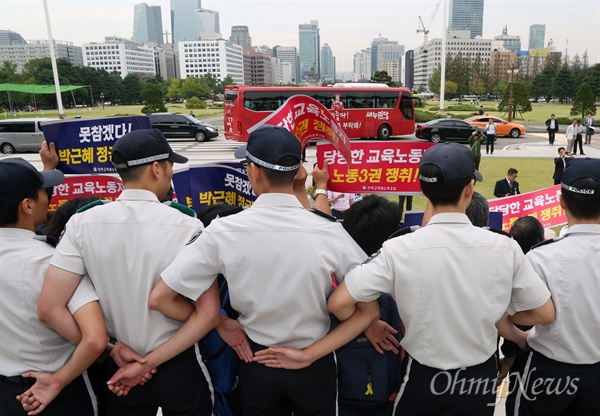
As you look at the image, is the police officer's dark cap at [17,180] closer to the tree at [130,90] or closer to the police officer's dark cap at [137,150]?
the police officer's dark cap at [137,150]

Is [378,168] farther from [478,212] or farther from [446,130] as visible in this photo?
[446,130]

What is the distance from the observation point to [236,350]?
198 centimetres

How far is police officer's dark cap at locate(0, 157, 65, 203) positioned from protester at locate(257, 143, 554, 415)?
1.29 metres

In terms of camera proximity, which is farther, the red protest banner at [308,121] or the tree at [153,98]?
the tree at [153,98]

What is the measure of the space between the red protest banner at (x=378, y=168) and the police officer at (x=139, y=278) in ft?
9.33

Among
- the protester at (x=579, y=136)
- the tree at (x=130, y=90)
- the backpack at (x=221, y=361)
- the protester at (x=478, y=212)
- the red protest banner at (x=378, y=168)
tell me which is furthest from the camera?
the tree at (x=130, y=90)

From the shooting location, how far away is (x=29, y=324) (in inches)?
73.7

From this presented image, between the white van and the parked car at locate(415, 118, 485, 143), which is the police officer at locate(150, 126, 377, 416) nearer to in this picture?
the white van

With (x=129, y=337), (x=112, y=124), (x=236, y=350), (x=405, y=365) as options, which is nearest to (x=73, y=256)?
(x=129, y=337)

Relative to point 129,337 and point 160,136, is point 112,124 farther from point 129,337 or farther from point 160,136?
point 129,337

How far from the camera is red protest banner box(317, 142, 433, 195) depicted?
15.5 feet

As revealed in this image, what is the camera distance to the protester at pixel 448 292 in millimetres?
1760

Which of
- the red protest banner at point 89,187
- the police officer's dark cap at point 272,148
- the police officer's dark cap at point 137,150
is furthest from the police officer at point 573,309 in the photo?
the red protest banner at point 89,187

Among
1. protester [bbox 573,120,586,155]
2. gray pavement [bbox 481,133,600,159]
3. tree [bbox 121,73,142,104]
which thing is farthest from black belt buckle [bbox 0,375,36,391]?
tree [bbox 121,73,142,104]
